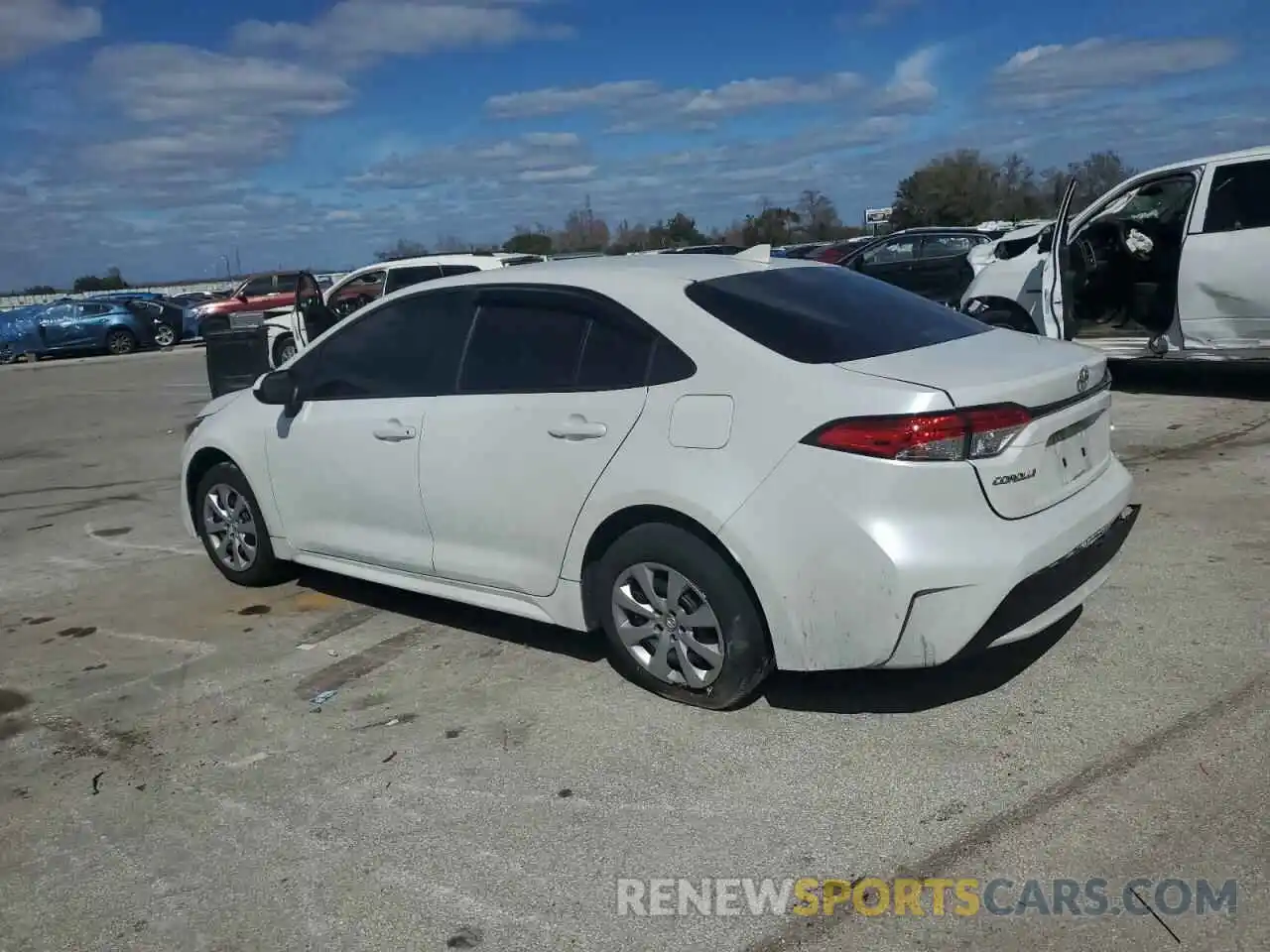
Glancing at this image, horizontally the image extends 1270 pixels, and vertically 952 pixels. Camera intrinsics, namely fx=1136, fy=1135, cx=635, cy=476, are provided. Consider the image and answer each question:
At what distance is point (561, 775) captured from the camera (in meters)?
3.77

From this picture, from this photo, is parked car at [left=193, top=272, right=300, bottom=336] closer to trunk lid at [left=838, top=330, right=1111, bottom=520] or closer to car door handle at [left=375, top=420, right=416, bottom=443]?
car door handle at [left=375, top=420, right=416, bottom=443]

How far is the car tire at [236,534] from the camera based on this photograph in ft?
19.2

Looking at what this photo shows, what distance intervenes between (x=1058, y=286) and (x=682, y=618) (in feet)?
23.3

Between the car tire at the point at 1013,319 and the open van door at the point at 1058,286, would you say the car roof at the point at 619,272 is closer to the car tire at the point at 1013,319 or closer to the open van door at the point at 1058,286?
the open van door at the point at 1058,286

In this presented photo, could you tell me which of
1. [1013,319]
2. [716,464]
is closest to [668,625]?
[716,464]

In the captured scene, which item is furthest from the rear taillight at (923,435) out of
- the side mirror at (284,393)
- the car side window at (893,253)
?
the car side window at (893,253)

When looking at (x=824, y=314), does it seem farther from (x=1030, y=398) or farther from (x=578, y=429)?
(x=578, y=429)

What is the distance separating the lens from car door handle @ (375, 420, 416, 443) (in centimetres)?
490

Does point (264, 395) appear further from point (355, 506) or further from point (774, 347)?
point (774, 347)

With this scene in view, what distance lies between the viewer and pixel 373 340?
17.4 feet

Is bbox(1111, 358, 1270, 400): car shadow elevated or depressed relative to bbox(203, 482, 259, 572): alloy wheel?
depressed

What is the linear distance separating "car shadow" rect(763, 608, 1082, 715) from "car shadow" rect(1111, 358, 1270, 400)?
667cm

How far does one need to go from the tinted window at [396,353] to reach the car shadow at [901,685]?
1897mm

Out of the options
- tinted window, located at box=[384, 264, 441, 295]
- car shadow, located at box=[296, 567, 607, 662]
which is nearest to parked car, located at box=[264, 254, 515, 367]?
tinted window, located at box=[384, 264, 441, 295]
